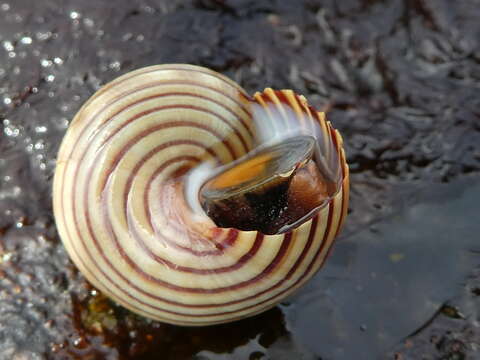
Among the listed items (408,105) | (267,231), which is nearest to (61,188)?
(267,231)

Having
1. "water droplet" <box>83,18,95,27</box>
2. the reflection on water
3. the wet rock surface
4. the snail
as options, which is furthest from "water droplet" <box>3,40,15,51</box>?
the reflection on water

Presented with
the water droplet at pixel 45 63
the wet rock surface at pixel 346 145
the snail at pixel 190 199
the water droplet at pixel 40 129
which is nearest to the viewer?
the snail at pixel 190 199

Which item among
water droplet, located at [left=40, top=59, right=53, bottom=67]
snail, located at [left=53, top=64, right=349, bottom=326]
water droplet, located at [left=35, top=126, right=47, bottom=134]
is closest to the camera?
snail, located at [left=53, top=64, right=349, bottom=326]

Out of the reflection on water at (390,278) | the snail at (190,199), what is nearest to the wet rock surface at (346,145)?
the reflection on water at (390,278)

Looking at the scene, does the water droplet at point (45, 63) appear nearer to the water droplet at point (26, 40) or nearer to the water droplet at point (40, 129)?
the water droplet at point (26, 40)

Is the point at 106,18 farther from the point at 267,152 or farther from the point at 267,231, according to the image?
the point at 267,231

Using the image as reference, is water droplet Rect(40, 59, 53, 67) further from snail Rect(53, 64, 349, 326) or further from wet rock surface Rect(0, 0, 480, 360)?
snail Rect(53, 64, 349, 326)

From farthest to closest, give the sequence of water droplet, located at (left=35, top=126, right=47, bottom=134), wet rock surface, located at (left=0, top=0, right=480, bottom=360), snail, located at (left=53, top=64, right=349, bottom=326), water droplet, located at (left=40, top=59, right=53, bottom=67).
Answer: water droplet, located at (left=40, top=59, right=53, bottom=67) < water droplet, located at (left=35, top=126, right=47, bottom=134) < wet rock surface, located at (left=0, top=0, right=480, bottom=360) < snail, located at (left=53, top=64, right=349, bottom=326)
